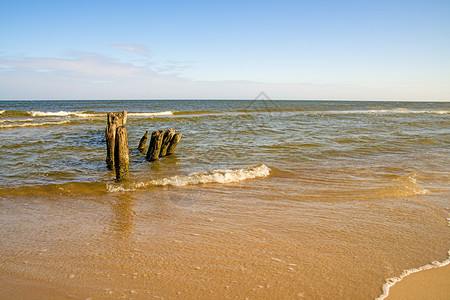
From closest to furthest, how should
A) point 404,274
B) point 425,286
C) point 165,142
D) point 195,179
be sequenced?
point 425,286
point 404,274
point 195,179
point 165,142

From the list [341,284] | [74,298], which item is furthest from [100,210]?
[341,284]

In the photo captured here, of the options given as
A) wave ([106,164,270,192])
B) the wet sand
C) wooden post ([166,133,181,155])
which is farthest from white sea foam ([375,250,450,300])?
wooden post ([166,133,181,155])

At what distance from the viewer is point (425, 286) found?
2.82 metres

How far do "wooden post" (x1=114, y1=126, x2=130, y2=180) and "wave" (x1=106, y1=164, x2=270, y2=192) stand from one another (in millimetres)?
505

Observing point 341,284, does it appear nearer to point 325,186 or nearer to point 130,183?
point 325,186

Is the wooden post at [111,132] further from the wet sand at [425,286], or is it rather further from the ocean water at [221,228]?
the wet sand at [425,286]

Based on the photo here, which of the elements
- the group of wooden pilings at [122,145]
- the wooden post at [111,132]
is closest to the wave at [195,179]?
the group of wooden pilings at [122,145]

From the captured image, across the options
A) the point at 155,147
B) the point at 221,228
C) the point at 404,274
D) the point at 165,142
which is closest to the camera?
the point at 404,274

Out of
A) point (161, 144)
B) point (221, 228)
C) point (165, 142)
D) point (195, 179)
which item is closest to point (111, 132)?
point (161, 144)

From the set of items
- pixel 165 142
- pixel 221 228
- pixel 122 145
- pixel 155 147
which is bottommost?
pixel 221 228

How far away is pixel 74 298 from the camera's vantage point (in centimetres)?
269

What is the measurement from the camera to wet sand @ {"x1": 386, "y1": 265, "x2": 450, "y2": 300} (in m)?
2.68

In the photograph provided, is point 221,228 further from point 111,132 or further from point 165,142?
point 165,142

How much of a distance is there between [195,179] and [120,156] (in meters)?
1.86
